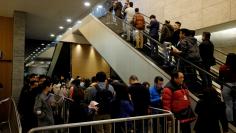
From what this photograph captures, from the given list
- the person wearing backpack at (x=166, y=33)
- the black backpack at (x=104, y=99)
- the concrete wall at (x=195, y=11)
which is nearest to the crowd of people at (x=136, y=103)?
the black backpack at (x=104, y=99)

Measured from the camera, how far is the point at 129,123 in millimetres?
3998

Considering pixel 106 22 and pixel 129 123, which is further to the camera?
pixel 106 22

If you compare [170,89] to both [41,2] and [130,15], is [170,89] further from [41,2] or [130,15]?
[130,15]

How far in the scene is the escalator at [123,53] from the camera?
733 cm

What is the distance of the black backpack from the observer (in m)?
4.75

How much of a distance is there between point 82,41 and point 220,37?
9.72 m

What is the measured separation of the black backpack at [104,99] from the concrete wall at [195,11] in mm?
6285

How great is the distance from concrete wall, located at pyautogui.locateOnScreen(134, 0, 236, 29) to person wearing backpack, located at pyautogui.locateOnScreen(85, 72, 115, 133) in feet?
19.9

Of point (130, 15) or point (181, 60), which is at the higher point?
point (130, 15)

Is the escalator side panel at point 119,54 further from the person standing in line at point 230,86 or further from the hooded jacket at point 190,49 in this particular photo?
the person standing in line at point 230,86

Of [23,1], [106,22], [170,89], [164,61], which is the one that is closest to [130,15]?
[106,22]

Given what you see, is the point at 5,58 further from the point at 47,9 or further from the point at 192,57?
the point at 192,57

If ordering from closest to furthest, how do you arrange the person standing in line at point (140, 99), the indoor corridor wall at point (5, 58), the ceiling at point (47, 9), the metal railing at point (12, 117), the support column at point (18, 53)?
the metal railing at point (12, 117), the person standing in line at point (140, 99), the ceiling at point (47, 9), the support column at point (18, 53), the indoor corridor wall at point (5, 58)

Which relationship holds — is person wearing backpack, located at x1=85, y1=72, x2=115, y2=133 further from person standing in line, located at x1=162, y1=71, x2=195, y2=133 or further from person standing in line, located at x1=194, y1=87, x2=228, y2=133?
person standing in line, located at x1=194, y1=87, x2=228, y2=133
